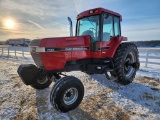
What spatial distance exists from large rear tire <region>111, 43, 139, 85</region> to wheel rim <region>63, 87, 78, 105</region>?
181cm

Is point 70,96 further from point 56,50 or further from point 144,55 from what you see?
point 144,55

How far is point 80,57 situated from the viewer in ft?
14.3

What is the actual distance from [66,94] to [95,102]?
87cm

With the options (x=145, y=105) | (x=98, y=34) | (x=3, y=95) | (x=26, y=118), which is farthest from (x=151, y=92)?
(x=3, y=95)

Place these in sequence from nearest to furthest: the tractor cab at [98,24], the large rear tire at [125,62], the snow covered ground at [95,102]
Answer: the snow covered ground at [95,102], the tractor cab at [98,24], the large rear tire at [125,62]

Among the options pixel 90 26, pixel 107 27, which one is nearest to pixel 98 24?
pixel 90 26

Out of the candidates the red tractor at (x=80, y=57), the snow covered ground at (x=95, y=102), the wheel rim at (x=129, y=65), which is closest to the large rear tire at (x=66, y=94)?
the red tractor at (x=80, y=57)

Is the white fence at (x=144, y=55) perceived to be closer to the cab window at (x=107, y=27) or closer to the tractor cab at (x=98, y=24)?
the tractor cab at (x=98, y=24)

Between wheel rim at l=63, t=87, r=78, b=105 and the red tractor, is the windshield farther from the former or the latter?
wheel rim at l=63, t=87, r=78, b=105

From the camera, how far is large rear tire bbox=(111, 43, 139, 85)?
16.3 ft

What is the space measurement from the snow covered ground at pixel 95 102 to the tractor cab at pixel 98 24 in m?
1.48

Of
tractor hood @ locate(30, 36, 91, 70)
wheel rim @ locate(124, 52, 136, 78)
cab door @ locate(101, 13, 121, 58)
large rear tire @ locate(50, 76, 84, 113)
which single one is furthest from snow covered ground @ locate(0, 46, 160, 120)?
cab door @ locate(101, 13, 121, 58)

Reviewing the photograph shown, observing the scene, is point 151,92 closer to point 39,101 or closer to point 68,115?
point 68,115

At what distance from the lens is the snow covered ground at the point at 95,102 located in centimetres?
343
